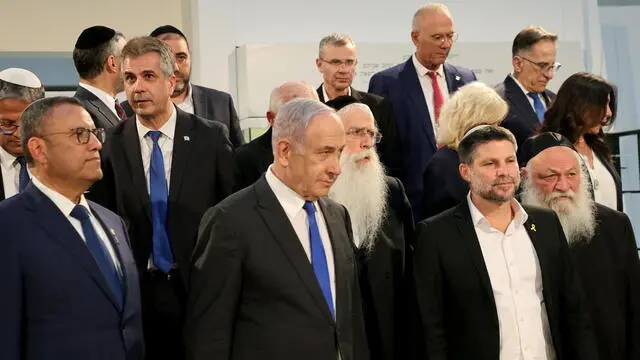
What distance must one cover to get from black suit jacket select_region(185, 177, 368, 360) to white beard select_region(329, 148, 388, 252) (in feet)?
3.09

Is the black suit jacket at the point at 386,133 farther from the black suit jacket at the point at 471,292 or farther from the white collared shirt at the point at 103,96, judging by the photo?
the white collared shirt at the point at 103,96

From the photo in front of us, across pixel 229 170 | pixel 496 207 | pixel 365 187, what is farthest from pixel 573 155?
pixel 229 170

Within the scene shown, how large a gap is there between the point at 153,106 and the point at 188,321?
1040mm

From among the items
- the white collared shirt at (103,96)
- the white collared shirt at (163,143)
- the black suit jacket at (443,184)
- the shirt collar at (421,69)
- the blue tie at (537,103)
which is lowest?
the black suit jacket at (443,184)

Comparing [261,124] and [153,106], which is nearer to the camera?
[153,106]

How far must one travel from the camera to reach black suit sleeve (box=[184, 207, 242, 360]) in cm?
327

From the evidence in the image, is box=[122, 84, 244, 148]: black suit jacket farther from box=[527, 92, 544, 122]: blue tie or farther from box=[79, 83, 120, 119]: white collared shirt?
box=[527, 92, 544, 122]: blue tie

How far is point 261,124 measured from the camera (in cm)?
825

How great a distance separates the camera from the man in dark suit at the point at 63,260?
122 inches

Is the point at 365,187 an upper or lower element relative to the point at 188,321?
upper

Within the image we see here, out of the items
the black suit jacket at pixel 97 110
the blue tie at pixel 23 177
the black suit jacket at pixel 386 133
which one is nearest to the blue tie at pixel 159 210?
the black suit jacket at pixel 97 110

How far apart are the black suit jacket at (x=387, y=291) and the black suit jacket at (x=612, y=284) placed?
776mm

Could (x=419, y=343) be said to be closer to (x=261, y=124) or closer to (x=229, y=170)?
(x=229, y=170)

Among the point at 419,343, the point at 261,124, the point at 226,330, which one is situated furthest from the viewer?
the point at 261,124
